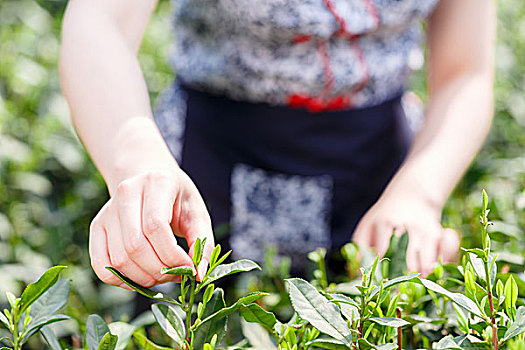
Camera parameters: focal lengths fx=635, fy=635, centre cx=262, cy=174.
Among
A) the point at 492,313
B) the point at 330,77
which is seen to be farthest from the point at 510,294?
the point at 330,77

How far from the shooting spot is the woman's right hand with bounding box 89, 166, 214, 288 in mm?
598

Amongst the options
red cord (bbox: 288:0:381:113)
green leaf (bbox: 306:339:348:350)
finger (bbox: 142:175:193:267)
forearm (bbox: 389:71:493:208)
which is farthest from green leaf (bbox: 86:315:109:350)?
red cord (bbox: 288:0:381:113)

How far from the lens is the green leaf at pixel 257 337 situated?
0.68 m

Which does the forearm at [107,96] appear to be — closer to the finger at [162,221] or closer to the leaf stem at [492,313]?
the finger at [162,221]

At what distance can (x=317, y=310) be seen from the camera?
1.94 ft

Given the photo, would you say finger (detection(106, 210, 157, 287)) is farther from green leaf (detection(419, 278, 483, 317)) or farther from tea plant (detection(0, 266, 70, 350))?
green leaf (detection(419, 278, 483, 317))

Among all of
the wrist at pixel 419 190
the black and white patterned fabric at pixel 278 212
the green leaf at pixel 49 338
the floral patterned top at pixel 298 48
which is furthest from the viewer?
the black and white patterned fabric at pixel 278 212

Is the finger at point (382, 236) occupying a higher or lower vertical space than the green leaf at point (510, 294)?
lower

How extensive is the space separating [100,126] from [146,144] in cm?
9

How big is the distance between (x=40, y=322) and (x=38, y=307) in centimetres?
3

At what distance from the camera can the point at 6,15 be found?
2438 mm

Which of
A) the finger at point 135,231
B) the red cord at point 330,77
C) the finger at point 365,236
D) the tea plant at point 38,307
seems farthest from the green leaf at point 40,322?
the red cord at point 330,77

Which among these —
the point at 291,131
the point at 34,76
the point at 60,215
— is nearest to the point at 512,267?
the point at 291,131

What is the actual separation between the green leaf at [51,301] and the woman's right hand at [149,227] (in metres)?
0.07
